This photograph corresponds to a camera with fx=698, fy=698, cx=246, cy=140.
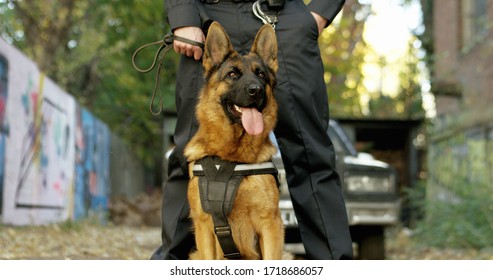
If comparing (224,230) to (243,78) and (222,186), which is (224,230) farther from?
(243,78)

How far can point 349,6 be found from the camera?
→ 72.6 feet

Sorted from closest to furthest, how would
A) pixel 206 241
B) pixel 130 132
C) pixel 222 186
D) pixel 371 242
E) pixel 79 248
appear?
pixel 222 186, pixel 206 241, pixel 79 248, pixel 371 242, pixel 130 132

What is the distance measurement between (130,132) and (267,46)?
1816 centimetres

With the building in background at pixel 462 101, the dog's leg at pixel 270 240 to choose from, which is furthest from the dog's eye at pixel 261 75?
the building in background at pixel 462 101

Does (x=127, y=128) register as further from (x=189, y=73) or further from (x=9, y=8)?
(x=189, y=73)

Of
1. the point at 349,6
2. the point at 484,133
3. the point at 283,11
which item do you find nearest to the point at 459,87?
the point at 484,133

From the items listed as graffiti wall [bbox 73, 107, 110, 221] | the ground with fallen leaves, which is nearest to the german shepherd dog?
the ground with fallen leaves

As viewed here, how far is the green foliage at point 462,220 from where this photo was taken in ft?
27.3

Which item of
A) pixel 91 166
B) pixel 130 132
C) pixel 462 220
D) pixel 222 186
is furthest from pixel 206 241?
pixel 130 132

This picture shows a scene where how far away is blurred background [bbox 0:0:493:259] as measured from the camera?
27.7 ft

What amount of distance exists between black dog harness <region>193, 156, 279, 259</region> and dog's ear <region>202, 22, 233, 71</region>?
496mm

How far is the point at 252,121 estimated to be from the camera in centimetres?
340

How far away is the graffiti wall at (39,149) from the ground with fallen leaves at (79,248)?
1.61 ft
